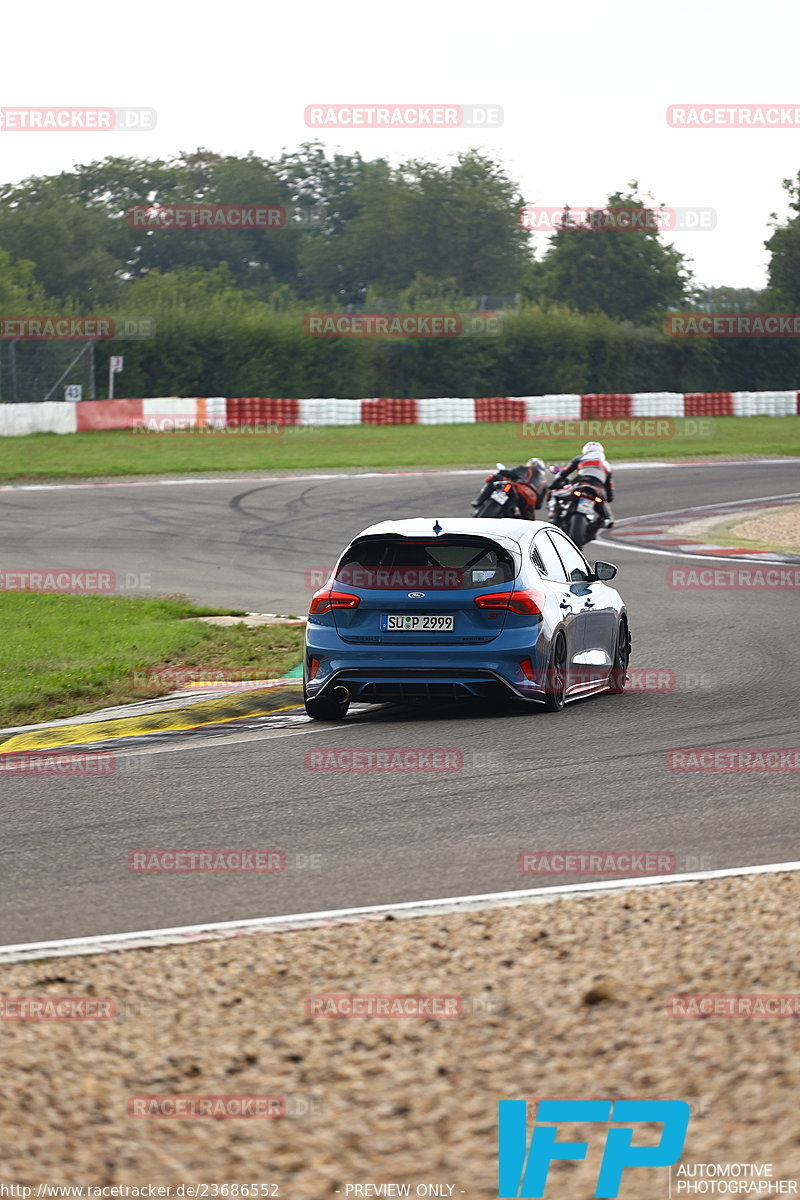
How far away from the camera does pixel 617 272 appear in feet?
290

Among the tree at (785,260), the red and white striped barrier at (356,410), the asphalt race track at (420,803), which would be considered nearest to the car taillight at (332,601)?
the asphalt race track at (420,803)

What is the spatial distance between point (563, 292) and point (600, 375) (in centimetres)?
2877

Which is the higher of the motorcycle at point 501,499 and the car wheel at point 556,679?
the motorcycle at point 501,499

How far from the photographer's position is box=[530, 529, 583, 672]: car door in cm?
1147

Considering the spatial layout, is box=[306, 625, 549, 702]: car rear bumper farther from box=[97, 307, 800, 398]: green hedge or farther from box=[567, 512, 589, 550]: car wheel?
box=[97, 307, 800, 398]: green hedge

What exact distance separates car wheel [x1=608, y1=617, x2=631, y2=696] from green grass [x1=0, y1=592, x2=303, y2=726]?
2.69 metres

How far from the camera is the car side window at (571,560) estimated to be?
12281 millimetres

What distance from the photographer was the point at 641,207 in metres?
86.3

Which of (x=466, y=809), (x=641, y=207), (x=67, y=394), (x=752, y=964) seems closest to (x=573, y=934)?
(x=752, y=964)

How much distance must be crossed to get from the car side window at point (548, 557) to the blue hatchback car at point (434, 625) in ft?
0.69

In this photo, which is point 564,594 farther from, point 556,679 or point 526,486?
point 526,486

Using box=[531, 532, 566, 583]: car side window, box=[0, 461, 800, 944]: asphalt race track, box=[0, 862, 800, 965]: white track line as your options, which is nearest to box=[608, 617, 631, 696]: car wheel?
box=[0, 461, 800, 944]: asphalt race track

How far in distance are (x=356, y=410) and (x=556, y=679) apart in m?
34.7

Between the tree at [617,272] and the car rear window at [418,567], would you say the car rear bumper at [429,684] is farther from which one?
the tree at [617,272]
